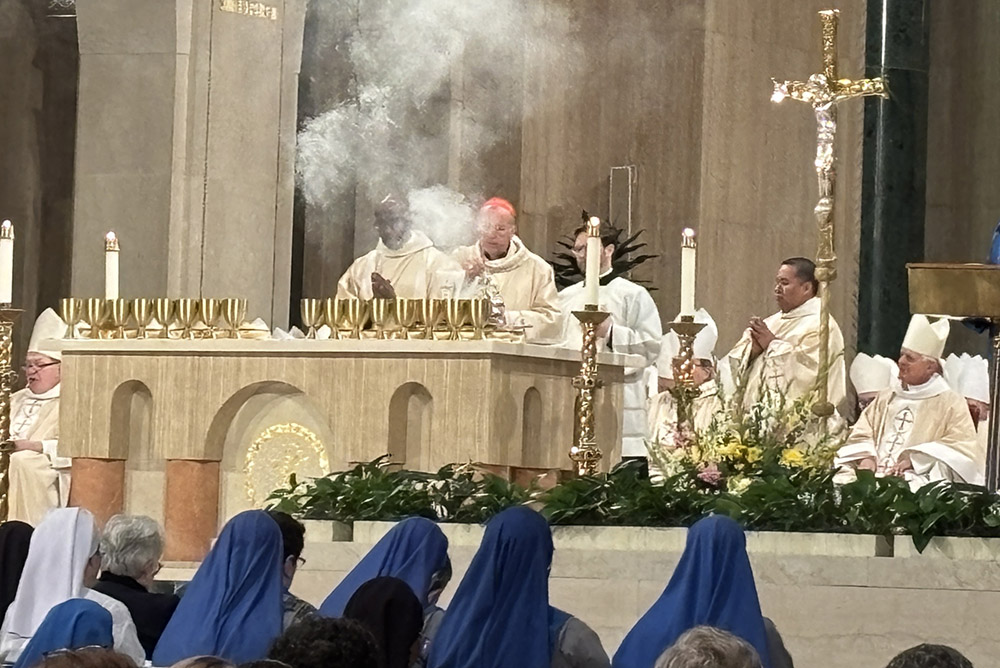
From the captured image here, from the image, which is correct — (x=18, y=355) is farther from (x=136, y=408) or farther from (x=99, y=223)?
(x=136, y=408)

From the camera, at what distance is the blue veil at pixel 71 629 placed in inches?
187

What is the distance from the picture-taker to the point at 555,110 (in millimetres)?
14406

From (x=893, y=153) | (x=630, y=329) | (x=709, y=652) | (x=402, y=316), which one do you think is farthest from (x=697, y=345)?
(x=709, y=652)

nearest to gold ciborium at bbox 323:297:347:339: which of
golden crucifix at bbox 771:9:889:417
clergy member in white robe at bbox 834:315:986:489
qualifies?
golden crucifix at bbox 771:9:889:417

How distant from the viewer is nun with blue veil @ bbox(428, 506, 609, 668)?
18.2 feet

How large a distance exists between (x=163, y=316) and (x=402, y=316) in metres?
1.12

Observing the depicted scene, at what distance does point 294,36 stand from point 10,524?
714cm

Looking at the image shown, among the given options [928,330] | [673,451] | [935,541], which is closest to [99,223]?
[928,330]

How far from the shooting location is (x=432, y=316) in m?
8.81

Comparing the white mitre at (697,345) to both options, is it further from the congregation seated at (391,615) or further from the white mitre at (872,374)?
the congregation seated at (391,615)

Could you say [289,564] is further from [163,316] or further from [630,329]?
[630,329]

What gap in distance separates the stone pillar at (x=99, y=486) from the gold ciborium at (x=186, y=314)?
1.97 ft

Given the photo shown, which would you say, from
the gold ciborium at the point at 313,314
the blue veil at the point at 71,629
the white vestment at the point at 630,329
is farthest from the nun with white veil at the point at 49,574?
the white vestment at the point at 630,329

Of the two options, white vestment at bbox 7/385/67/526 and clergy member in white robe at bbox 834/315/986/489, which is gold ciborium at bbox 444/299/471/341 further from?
clergy member in white robe at bbox 834/315/986/489
